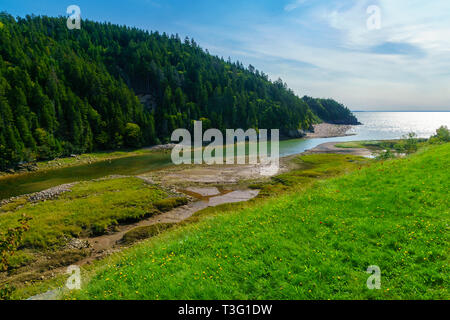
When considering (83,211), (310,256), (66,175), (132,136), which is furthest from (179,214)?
(132,136)

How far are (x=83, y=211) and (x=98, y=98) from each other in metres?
96.5

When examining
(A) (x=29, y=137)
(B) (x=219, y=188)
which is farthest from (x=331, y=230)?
(A) (x=29, y=137)

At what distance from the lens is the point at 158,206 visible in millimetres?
34281

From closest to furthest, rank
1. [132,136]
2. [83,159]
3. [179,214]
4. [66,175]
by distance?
[179,214], [66,175], [83,159], [132,136]

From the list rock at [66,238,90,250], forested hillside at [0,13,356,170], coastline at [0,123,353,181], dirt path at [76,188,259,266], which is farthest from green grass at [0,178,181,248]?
forested hillside at [0,13,356,170]

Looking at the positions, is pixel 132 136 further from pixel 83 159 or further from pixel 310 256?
pixel 310 256

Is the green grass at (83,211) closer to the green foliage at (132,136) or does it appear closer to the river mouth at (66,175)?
the river mouth at (66,175)

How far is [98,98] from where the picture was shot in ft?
358

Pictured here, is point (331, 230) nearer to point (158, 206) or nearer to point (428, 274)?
point (428, 274)

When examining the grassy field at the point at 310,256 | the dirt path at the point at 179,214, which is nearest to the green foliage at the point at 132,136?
the dirt path at the point at 179,214

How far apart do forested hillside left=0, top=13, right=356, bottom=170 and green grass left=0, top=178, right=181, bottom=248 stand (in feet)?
128

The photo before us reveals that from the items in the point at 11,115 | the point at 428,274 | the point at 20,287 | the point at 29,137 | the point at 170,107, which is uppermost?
the point at 170,107

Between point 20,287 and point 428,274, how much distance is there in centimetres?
2502

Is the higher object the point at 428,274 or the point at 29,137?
the point at 29,137
